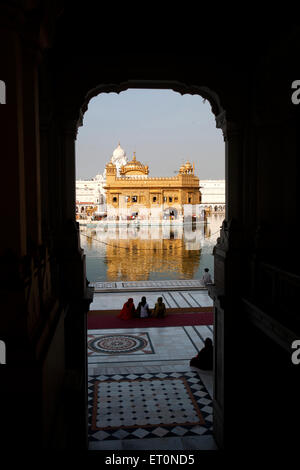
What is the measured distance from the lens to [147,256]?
651 inches

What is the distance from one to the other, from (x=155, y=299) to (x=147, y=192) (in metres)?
32.0

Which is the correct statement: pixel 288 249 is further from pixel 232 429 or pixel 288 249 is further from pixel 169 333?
pixel 169 333

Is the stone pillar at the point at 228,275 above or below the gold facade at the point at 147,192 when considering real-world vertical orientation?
below

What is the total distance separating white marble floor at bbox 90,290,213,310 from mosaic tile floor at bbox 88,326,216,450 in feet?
5.23

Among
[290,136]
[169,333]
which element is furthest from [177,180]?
[290,136]

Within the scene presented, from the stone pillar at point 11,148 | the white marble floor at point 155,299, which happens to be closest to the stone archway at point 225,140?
the stone pillar at point 11,148

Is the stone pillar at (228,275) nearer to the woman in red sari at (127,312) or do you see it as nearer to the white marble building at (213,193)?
the woman in red sari at (127,312)

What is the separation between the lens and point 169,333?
7344mm

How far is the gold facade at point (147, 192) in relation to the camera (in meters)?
40.6

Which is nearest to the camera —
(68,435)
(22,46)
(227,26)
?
(22,46)

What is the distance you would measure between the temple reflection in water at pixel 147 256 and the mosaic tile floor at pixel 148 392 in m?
5.39

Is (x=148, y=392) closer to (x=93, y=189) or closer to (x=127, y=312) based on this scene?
(x=127, y=312)

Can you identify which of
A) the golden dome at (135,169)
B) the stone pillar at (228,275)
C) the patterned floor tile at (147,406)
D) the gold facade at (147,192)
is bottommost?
the patterned floor tile at (147,406)

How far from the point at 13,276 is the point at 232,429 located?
2.89m
